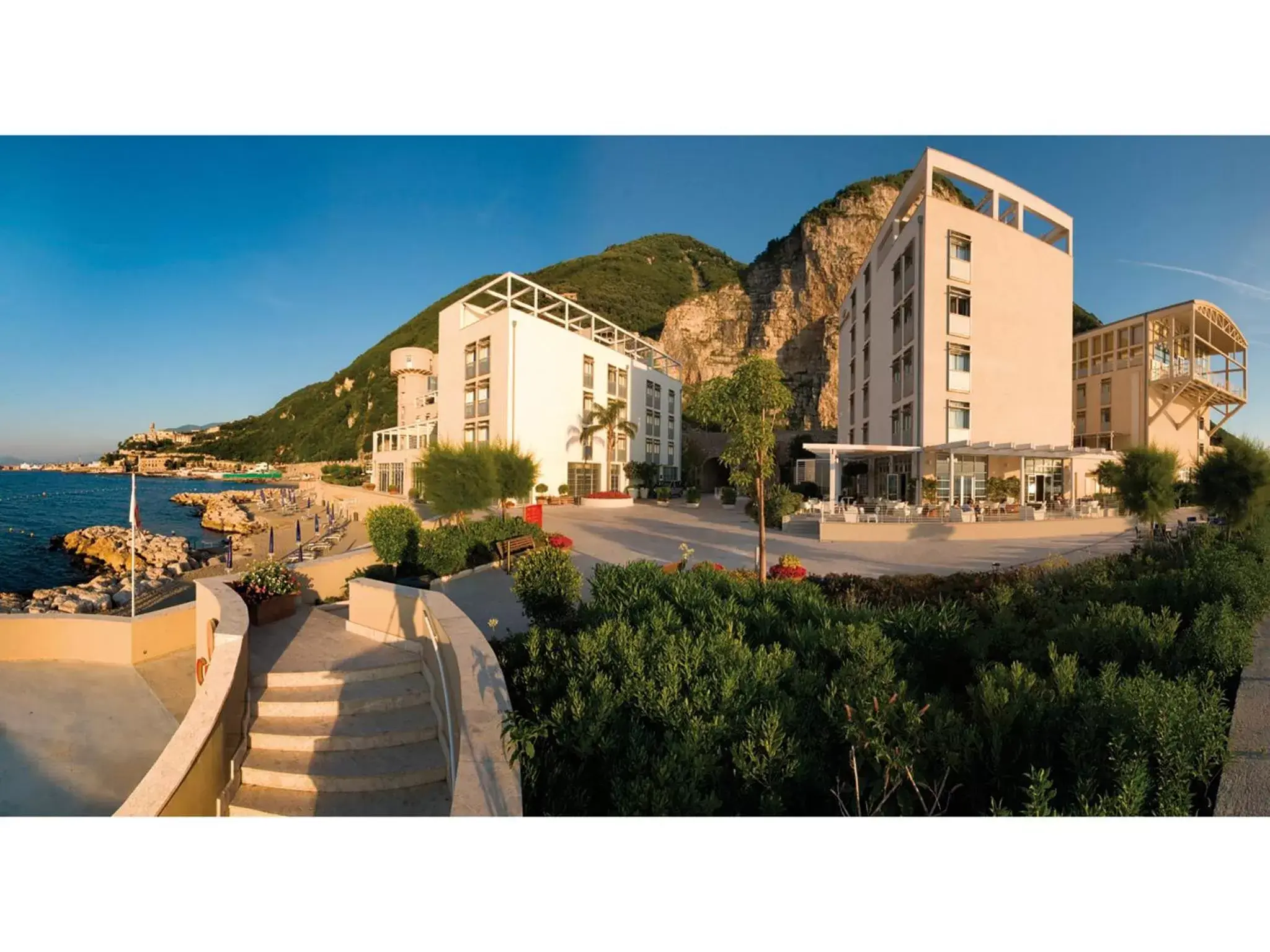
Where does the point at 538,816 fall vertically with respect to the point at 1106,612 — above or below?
below

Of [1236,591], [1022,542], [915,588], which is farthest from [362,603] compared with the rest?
[1022,542]

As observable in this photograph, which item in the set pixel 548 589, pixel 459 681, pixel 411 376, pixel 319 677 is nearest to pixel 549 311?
pixel 411 376

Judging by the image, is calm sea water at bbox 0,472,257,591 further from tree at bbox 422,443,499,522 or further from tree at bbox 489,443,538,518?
tree at bbox 489,443,538,518

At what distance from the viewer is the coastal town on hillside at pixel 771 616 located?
9.68 feet

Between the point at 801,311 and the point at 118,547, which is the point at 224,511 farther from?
the point at 801,311

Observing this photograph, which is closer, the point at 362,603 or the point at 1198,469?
the point at 362,603

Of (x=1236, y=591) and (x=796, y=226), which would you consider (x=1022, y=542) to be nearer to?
(x=1236, y=591)

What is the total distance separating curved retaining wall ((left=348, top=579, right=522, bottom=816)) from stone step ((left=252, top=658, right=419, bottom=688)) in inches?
19.1

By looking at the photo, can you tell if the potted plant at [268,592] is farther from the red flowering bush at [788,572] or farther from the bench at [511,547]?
the red flowering bush at [788,572]

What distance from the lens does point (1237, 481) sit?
11102 mm

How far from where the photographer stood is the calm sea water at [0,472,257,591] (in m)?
22.2

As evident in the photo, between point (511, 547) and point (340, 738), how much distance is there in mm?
6389

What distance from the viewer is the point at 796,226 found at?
2800 inches

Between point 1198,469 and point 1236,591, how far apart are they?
9575 millimetres
